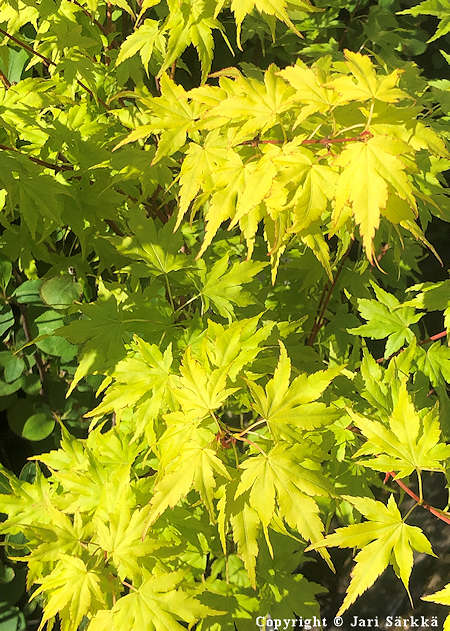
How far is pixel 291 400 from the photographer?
1007mm

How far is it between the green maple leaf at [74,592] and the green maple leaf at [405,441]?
1.72 ft

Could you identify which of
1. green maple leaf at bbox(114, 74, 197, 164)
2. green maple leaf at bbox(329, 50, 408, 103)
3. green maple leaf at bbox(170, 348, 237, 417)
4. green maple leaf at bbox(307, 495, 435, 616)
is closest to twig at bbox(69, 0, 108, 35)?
green maple leaf at bbox(114, 74, 197, 164)

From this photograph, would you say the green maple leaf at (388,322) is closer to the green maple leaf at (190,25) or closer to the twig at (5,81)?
the green maple leaf at (190,25)

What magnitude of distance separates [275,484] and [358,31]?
196 cm

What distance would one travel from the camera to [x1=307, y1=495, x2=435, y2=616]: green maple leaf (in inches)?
37.1

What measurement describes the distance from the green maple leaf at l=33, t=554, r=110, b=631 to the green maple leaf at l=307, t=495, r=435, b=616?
0.40m

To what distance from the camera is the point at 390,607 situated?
95.3 inches

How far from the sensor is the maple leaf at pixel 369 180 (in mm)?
839

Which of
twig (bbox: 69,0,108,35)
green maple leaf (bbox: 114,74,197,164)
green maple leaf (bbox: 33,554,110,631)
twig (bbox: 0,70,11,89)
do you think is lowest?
green maple leaf (bbox: 33,554,110,631)

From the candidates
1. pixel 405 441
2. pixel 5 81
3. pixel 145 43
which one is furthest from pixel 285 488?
pixel 5 81

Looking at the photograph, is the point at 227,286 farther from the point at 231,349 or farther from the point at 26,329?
the point at 26,329

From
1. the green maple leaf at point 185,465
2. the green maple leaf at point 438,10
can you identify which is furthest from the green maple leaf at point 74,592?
the green maple leaf at point 438,10

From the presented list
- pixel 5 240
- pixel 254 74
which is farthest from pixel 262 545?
pixel 254 74

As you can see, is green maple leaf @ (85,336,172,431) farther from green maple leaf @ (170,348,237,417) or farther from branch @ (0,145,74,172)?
branch @ (0,145,74,172)
